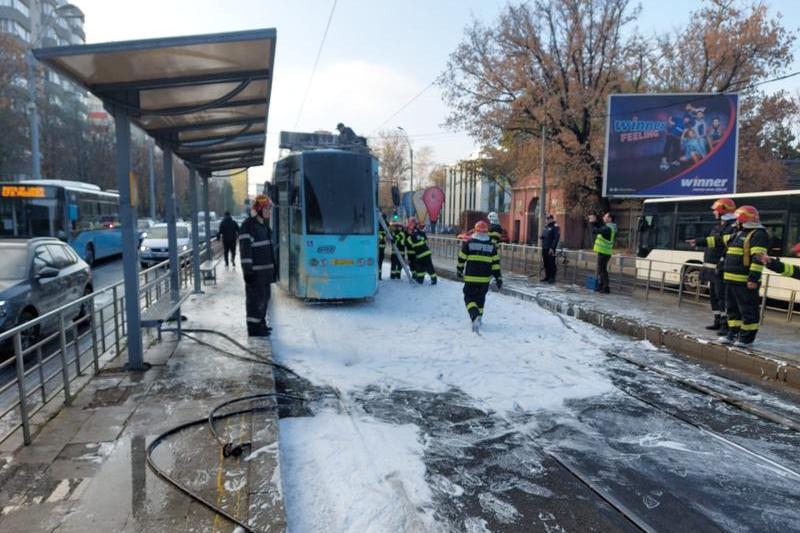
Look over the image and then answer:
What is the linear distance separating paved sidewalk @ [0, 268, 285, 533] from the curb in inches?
259

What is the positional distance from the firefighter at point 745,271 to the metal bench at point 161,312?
8.05 m

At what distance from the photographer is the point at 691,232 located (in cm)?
1555

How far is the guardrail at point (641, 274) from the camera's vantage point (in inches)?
443

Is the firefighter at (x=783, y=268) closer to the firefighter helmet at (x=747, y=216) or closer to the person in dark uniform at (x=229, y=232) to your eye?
the firefighter helmet at (x=747, y=216)

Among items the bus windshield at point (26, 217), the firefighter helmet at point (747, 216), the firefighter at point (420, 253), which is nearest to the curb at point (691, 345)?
the firefighter helmet at point (747, 216)

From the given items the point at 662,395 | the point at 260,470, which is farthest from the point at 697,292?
the point at 260,470

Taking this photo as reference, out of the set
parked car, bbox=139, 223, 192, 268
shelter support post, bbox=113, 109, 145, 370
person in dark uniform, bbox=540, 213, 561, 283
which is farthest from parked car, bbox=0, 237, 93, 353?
person in dark uniform, bbox=540, 213, 561, 283

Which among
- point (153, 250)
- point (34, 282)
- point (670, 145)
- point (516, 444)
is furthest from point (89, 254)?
point (670, 145)

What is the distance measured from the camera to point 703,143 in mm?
21750

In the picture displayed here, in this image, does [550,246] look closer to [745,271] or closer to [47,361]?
[745,271]

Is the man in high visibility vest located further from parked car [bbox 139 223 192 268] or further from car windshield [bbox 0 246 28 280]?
parked car [bbox 139 223 192 268]

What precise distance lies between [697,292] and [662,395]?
7038mm

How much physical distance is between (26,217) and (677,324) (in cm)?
1846

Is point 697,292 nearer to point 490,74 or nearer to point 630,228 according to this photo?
point 490,74
